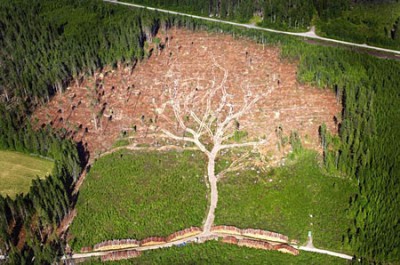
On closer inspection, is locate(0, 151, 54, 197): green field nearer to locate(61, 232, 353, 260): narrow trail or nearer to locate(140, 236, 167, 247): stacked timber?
locate(61, 232, 353, 260): narrow trail

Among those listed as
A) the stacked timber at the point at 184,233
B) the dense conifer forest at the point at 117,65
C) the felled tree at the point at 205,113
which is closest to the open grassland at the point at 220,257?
the stacked timber at the point at 184,233

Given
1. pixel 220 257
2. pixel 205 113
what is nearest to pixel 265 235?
pixel 220 257

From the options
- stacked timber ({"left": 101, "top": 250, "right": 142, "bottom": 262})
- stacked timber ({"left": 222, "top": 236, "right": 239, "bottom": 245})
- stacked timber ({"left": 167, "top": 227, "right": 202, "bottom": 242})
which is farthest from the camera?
stacked timber ({"left": 167, "top": 227, "right": 202, "bottom": 242})

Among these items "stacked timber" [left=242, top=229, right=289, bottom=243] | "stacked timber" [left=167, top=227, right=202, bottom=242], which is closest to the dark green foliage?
"stacked timber" [left=167, top=227, right=202, bottom=242]

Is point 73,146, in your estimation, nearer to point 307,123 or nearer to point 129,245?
point 129,245

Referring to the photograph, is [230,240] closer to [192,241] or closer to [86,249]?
[192,241]

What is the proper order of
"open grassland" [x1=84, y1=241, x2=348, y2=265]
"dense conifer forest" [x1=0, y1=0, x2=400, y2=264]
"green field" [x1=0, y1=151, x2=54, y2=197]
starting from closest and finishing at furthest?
1. "open grassland" [x1=84, y1=241, x2=348, y2=265]
2. "dense conifer forest" [x1=0, y1=0, x2=400, y2=264]
3. "green field" [x1=0, y1=151, x2=54, y2=197]

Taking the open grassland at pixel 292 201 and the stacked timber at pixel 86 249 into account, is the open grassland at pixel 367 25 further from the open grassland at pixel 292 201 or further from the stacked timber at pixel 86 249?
the stacked timber at pixel 86 249
